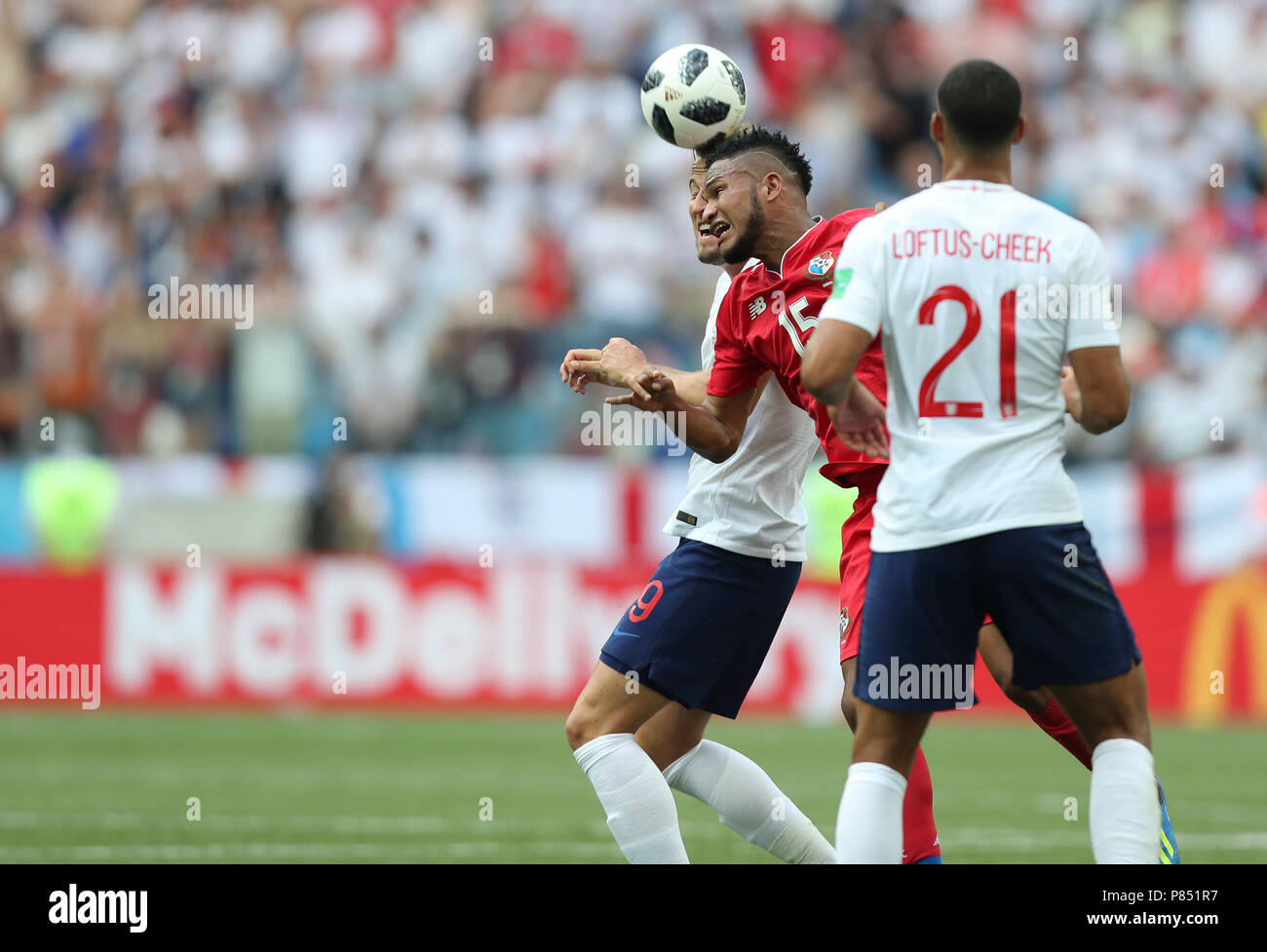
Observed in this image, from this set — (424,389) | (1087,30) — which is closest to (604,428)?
(424,389)

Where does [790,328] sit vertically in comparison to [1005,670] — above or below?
above

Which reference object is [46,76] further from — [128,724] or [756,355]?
[756,355]

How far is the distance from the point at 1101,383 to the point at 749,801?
2.42 meters

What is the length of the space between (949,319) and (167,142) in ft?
49.6

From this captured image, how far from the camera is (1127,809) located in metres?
5.37

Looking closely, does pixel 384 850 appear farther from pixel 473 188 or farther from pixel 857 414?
pixel 473 188

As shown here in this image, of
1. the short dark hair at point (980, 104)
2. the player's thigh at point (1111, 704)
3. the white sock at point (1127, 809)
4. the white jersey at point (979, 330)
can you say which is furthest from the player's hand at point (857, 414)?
the white sock at point (1127, 809)

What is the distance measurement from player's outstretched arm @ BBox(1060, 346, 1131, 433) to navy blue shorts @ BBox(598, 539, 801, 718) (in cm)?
191

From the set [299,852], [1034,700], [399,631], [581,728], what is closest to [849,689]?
[1034,700]

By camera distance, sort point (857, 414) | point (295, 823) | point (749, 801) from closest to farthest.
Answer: point (857, 414), point (749, 801), point (295, 823)

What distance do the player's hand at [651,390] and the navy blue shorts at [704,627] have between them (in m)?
0.77

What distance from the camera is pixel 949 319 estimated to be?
211 inches

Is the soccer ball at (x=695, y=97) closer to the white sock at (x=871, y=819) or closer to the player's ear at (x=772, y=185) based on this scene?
the player's ear at (x=772, y=185)

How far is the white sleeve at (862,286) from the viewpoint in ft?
17.6
